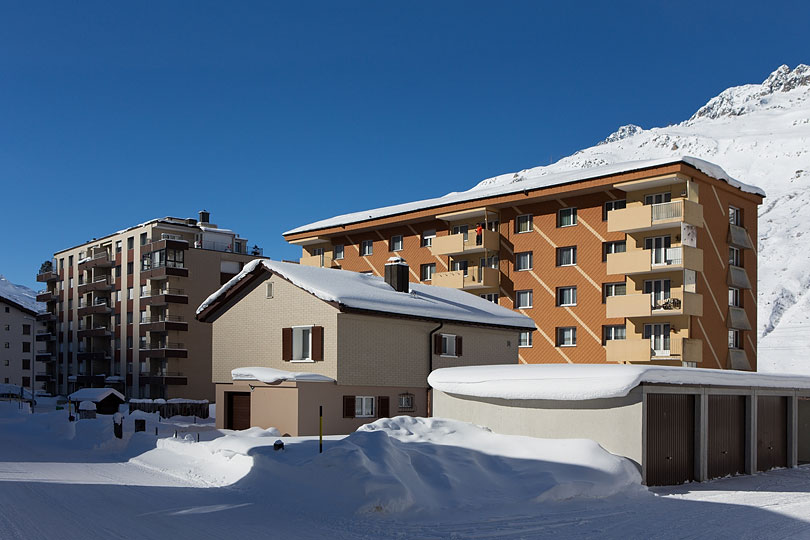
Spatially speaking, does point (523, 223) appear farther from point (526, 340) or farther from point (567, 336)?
point (567, 336)

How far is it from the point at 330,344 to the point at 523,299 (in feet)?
74.1

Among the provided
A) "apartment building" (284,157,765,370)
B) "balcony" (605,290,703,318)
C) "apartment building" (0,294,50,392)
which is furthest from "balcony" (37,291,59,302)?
"balcony" (605,290,703,318)

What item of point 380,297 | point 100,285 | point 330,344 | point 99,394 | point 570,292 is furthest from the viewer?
point 100,285

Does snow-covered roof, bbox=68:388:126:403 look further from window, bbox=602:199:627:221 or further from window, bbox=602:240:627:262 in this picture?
window, bbox=602:199:627:221

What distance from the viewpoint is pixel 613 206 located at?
165 ft

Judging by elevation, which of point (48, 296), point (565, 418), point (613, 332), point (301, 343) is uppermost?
point (48, 296)

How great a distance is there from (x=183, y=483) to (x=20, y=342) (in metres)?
98.9

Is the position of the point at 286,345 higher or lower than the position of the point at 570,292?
lower

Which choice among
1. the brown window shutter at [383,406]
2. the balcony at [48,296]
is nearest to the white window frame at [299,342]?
the brown window shutter at [383,406]

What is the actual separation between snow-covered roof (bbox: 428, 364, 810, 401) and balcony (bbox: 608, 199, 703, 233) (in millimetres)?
A: 18484

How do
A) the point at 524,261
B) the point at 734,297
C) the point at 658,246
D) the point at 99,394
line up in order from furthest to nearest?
the point at 99,394
the point at 524,261
the point at 734,297
the point at 658,246

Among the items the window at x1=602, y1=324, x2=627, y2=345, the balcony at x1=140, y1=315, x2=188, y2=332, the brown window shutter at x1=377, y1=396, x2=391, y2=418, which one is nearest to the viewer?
the brown window shutter at x1=377, y1=396, x2=391, y2=418

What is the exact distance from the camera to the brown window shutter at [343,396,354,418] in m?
34.7

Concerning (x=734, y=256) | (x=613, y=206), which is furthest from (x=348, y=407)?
(x=734, y=256)
